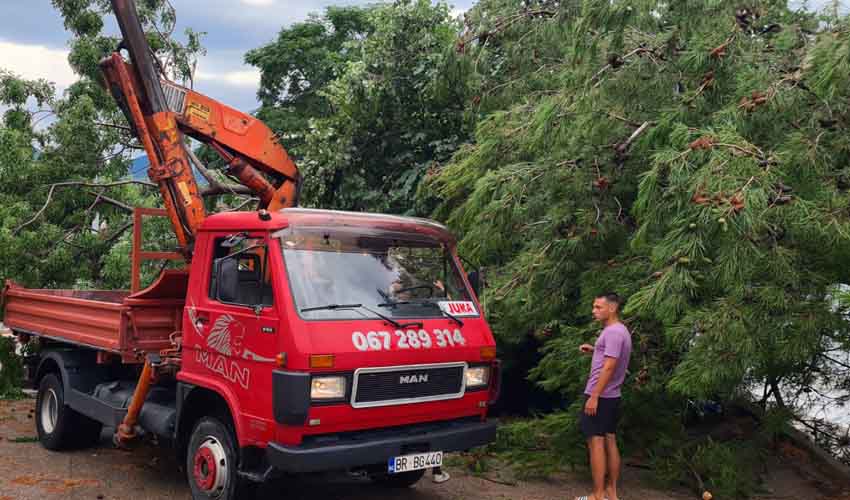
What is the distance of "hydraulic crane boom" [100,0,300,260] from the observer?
7438 mm

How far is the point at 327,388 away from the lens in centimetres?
518

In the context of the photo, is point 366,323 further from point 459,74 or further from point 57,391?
point 459,74

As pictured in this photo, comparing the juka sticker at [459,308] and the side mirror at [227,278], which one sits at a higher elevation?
the side mirror at [227,278]

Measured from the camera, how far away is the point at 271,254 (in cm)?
548

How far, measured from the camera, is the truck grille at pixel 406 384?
5.34 metres

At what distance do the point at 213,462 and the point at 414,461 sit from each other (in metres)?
1.37

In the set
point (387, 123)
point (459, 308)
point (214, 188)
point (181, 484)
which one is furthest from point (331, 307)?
point (387, 123)

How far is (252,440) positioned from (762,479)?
452 centimetres

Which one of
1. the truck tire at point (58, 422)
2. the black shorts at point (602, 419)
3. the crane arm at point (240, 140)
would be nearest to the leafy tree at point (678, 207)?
the black shorts at point (602, 419)

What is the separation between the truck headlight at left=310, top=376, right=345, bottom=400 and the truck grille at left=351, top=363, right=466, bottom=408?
92mm

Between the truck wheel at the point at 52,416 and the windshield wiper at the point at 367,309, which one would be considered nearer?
the windshield wiper at the point at 367,309

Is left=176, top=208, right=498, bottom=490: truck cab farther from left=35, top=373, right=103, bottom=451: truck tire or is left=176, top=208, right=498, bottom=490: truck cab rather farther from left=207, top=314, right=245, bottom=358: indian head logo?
left=35, top=373, right=103, bottom=451: truck tire

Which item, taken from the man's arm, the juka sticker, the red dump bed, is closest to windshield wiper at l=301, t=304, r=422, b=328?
the juka sticker

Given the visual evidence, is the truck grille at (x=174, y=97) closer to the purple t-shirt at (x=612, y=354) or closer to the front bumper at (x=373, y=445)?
the front bumper at (x=373, y=445)
